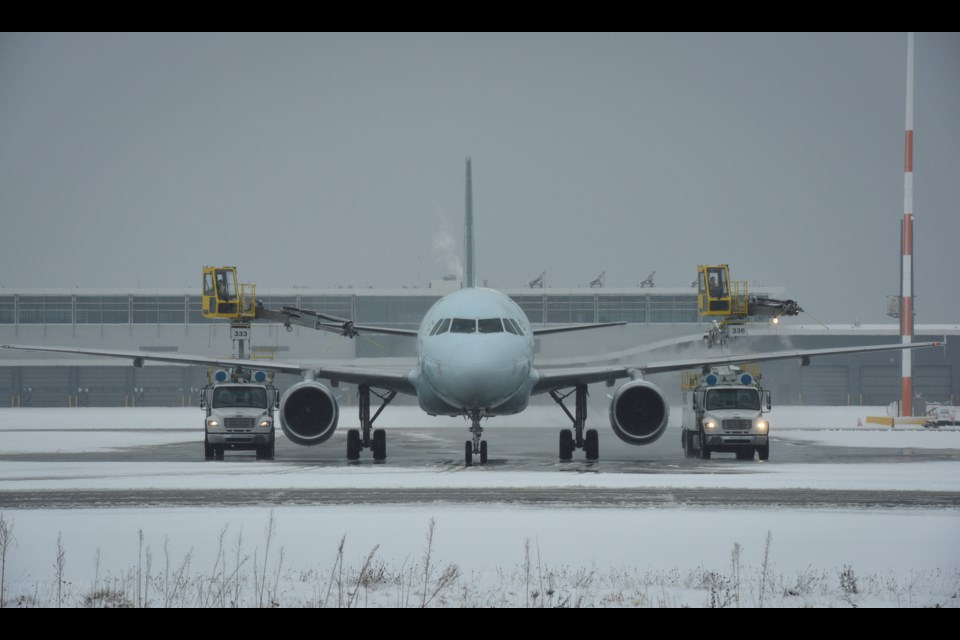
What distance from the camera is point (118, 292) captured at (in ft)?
270

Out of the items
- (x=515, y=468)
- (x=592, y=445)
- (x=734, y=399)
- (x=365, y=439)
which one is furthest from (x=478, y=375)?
(x=734, y=399)

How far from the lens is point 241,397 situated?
31.0 m

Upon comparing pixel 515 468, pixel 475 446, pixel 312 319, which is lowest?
pixel 515 468

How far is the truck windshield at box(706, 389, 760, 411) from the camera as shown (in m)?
30.1

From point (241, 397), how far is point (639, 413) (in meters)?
11.4

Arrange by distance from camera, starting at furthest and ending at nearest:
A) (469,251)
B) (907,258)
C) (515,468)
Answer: (907,258), (469,251), (515,468)

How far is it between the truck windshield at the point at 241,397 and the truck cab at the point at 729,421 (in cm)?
1258

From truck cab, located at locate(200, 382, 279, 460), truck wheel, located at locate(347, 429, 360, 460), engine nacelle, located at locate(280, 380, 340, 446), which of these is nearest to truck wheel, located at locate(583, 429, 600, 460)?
truck wheel, located at locate(347, 429, 360, 460)

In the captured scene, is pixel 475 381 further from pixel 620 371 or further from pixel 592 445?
pixel 620 371

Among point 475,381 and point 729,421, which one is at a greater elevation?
point 475,381

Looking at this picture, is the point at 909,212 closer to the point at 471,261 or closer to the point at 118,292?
the point at 471,261
